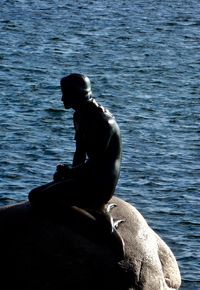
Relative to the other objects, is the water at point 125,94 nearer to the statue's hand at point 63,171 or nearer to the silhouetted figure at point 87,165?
the silhouetted figure at point 87,165

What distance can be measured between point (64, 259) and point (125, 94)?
20.8 meters

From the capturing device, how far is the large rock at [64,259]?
19.1 meters

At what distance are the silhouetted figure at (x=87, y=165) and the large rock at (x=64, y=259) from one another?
1.17ft

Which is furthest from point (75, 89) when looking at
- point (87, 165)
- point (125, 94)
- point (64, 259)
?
point (125, 94)

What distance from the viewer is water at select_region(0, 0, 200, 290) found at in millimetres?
29109

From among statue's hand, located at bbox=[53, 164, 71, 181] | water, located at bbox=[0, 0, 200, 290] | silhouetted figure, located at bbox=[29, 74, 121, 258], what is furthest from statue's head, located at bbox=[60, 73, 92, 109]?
water, located at bbox=[0, 0, 200, 290]

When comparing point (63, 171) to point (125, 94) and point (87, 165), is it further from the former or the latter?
point (125, 94)

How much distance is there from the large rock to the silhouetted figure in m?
0.36

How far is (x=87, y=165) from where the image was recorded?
64.4 feet

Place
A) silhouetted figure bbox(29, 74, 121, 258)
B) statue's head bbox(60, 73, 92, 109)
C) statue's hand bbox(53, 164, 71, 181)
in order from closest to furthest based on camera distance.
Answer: statue's head bbox(60, 73, 92, 109)
silhouetted figure bbox(29, 74, 121, 258)
statue's hand bbox(53, 164, 71, 181)

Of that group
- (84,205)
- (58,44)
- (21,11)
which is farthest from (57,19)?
(84,205)

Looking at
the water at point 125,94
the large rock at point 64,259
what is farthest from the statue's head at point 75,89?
the water at point 125,94

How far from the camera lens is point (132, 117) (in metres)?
36.5

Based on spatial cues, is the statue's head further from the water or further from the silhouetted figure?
the water
